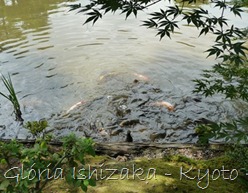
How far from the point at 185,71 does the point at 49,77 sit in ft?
12.3

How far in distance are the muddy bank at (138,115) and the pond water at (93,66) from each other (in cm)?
2

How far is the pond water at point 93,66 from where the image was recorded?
6.77m

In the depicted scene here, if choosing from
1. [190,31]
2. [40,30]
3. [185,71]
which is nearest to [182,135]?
[185,71]

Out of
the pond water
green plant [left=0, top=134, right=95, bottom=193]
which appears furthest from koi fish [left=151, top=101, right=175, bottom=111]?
green plant [left=0, top=134, right=95, bottom=193]

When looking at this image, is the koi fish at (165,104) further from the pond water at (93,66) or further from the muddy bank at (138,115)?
the pond water at (93,66)

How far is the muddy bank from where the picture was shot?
19.8ft

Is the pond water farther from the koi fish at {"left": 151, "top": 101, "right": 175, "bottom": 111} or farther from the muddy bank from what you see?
the koi fish at {"left": 151, "top": 101, "right": 175, "bottom": 111}

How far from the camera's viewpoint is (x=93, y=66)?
29.5 ft

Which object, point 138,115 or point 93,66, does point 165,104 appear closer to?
point 138,115

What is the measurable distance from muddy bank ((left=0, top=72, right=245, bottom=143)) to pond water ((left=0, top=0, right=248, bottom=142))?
2 centimetres

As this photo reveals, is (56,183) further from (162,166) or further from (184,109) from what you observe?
(184,109)

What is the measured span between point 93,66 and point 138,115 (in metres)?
2.95

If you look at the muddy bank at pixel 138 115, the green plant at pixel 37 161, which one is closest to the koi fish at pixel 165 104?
the muddy bank at pixel 138 115

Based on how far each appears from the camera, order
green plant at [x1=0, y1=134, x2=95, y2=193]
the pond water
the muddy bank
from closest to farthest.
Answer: green plant at [x1=0, y1=134, x2=95, y2=193] < the muddy bank < the pond water
